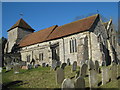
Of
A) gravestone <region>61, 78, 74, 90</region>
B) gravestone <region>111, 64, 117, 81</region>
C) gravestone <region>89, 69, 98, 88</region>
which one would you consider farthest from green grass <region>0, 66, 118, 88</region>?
gravestone <region>61, 78, 74, 90</region>

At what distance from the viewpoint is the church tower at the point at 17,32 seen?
113 feet

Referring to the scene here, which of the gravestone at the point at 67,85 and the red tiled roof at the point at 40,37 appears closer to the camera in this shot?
the gravestone at the point at 67,85

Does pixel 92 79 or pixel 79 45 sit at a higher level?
pixel 79 45

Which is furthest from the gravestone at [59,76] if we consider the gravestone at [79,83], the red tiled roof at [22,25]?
the red tiled roof at [22,25]

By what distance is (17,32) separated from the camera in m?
34.5

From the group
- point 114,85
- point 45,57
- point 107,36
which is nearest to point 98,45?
point 107,36

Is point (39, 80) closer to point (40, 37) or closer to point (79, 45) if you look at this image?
point (79, 45)

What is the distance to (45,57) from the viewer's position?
24266 millimetres

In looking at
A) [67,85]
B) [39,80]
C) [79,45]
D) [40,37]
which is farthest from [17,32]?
[67,85]

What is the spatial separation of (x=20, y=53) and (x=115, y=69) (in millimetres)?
23935

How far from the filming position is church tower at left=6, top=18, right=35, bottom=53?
113 feet

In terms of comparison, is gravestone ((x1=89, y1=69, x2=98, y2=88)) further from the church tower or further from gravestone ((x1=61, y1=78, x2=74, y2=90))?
the church tower

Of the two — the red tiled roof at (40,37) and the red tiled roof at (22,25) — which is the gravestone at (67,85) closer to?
the red tiled roof at (40,37)

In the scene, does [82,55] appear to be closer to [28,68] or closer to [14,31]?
[28,68]
